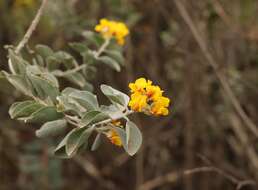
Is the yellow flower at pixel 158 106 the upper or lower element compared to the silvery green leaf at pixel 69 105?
Answer: lower

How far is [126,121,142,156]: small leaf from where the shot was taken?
736mm

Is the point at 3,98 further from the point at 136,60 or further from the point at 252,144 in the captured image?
the point at 252,144

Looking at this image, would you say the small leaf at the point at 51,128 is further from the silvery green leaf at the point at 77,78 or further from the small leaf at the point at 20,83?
the silvery green leaf at the point at 77,78

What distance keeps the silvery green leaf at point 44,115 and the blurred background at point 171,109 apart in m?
0.98

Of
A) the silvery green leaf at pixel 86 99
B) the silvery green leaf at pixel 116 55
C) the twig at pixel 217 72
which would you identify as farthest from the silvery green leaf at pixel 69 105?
the twig at pixel 217 72

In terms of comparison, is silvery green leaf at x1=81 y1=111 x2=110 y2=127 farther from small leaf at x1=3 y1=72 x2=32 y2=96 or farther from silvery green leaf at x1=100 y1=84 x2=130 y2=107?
small leaf at x1=3 y1=72 x2=32 y2=96

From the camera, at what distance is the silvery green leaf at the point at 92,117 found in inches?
29.5

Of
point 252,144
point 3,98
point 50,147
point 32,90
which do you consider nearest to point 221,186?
point 252,144

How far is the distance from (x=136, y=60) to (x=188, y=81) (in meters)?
0.28

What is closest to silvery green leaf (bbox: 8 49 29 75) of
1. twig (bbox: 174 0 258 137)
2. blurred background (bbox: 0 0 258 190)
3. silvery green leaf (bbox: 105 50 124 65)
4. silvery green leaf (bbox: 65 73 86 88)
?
silvery green leaf (bbox: 65 73 86 88)

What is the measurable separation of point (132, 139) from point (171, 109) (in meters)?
1.28

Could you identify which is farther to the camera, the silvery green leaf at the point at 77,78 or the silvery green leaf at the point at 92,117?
the silvery green leaf at the point at 77,78

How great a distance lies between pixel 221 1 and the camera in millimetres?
1829

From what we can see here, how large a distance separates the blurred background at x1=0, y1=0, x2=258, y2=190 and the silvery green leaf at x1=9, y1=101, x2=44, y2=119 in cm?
97
